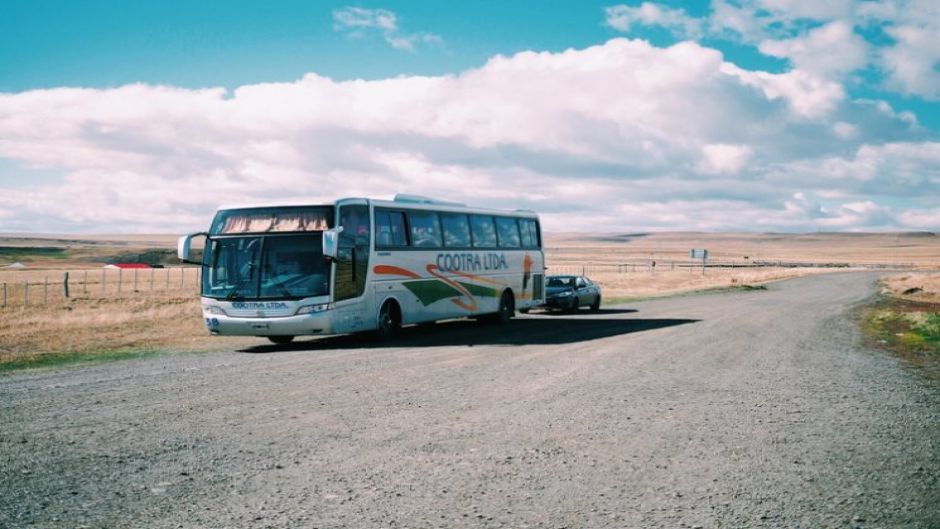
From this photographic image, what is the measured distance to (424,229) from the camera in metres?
21.6

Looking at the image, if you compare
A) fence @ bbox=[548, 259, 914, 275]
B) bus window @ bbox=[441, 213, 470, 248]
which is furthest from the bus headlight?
fence @ bbox=[548, 259, 914, 275]

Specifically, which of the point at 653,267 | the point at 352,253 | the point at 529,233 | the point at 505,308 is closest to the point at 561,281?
the point at 529,233

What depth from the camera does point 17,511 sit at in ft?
18.4

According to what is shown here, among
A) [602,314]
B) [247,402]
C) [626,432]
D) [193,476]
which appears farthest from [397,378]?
[602,314]

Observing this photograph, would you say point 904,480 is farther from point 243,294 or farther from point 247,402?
point 243,294

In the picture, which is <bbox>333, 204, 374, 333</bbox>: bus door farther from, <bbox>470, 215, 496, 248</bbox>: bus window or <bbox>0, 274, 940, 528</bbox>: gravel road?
<bbox>470, 215, 496, 248</bbox>: bus window

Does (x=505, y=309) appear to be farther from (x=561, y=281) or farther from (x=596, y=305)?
(x=596, y=305)

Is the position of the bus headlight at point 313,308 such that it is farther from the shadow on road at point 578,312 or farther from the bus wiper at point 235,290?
the shadow on road at point 578,312

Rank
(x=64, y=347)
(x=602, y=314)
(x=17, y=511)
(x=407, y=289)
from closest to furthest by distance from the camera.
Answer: (x=17, y=511)
(x=64, y=347)
(x=407, y=289)
(x=602, y=314)

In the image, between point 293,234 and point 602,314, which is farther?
point 602,314

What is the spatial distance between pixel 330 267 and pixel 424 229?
433cm

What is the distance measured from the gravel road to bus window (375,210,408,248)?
5.39 metres

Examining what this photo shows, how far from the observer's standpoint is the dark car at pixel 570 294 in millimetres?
30636

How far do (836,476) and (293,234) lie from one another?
520 inches
